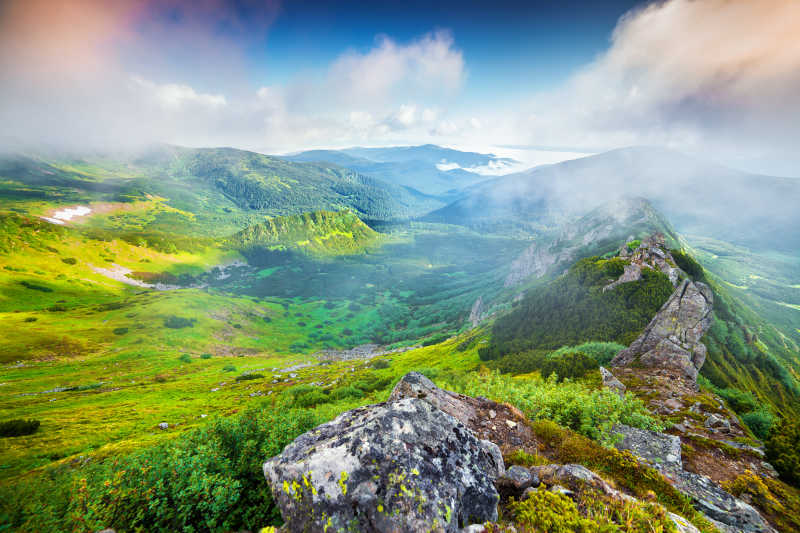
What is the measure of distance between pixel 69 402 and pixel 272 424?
83186 millimetres

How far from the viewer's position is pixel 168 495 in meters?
9.91

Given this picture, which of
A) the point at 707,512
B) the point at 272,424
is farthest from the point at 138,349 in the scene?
the point at 707,512

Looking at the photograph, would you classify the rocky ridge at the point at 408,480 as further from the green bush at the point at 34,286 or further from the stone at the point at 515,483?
the green bush at the point at 34,286

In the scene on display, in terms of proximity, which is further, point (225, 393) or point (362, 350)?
point (362, 350)

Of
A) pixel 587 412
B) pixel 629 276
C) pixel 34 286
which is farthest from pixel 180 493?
pixel 34 286

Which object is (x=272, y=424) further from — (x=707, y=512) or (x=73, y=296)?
(x=73, y=296)

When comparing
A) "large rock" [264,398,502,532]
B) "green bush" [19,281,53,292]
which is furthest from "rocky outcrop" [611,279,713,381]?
"green bush" [19,281,53,292]

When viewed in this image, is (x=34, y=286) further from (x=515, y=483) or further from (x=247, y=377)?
(x=515, y=483)

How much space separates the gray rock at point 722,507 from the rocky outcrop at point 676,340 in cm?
2892

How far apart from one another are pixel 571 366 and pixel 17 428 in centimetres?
8064

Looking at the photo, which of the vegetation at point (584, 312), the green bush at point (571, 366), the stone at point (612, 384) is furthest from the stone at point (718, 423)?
the vegetation at point (584, 312)

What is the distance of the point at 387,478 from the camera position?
897 centimetres

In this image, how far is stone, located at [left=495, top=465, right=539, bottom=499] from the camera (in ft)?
34.5

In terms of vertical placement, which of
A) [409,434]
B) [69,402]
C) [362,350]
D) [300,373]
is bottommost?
[362,350]
